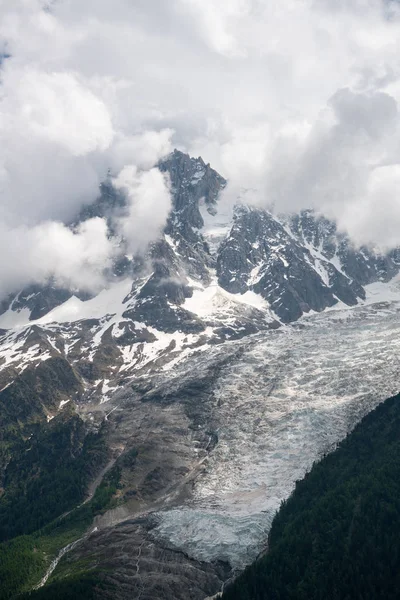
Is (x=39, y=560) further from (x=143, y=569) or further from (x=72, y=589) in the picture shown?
(x=143, y=569)

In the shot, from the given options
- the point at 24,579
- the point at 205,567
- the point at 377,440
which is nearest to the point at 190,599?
the point at 205,567

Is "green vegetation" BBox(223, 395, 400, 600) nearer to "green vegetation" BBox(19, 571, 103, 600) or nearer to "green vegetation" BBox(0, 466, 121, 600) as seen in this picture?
"green vegetation" BBox(19, 571, 103, 600)

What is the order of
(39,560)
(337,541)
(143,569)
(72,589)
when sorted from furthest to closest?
1. (39,560)
2. (143,569)
3. (337,541)
4. (72,589)

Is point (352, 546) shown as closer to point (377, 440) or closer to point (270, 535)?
point (270, 535)

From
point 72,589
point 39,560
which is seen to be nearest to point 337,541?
point 72,589

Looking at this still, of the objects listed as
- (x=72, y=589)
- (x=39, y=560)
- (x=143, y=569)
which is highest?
(x=39, y=560)

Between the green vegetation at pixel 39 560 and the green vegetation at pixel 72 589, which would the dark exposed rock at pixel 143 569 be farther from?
the green vegetation at pixel 39 560

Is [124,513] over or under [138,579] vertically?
over

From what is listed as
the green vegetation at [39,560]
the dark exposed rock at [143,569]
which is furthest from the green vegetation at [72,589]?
the dark exposed rock at [143,569]

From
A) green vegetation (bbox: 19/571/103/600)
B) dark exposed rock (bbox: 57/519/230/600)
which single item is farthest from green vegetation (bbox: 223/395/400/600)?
green vegetation (bbox: 19/571/103/600)
